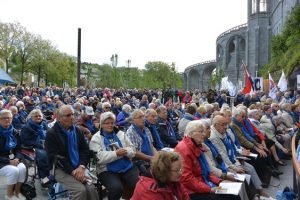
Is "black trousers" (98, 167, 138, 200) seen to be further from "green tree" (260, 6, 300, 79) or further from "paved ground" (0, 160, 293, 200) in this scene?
"green tree" (260, 6, 300, 79)

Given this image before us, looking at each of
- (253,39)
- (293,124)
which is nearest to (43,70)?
(253,39)

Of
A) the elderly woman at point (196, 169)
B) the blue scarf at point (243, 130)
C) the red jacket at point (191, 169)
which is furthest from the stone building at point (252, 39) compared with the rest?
the red jacket at point (191, 169)

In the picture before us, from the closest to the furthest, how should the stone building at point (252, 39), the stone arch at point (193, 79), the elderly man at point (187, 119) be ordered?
the elderly man at point (187, 119) < the stone building at point (252, 39) < the stone arch at point (193, 79)

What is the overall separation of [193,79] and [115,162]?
300 feet

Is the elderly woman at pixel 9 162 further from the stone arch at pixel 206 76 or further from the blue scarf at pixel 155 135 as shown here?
the stone arch at pixel 206 76

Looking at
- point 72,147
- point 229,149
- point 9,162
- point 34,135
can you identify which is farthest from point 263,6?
point 72,147

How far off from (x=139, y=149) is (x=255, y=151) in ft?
9.81

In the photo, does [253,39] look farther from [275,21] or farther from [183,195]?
[183,195]

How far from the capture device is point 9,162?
6.09m

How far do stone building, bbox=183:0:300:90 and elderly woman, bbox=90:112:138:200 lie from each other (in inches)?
1657

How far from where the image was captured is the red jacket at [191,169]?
483 centimetres

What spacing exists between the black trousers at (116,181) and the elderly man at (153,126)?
1.77 metres

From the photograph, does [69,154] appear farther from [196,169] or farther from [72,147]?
[196,169]

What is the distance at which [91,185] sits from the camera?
530 cm
